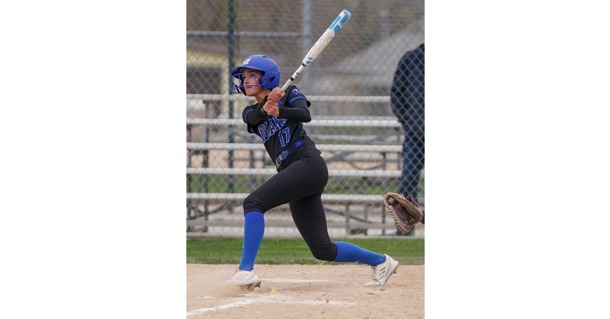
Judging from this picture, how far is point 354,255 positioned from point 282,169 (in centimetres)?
62

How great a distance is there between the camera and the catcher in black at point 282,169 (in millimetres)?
4969

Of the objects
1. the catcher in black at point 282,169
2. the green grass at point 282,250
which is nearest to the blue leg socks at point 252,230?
the catcher in black at point 282,169

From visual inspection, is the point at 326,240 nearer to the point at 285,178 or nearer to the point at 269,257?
the point at 285,178

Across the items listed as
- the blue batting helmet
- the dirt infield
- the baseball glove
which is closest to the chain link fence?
the dirt infield

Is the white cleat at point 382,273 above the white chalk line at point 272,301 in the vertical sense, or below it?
above

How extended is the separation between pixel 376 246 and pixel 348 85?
4919 mm

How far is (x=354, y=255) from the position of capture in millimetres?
5289

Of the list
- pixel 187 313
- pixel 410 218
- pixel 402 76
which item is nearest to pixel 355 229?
pixel 402 76

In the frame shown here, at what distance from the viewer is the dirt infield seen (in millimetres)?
4582

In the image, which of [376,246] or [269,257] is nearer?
[269,257]

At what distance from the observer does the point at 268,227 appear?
334 inches

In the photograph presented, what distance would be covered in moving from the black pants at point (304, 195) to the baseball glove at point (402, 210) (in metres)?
0.56

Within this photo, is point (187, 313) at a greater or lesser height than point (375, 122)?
lesser

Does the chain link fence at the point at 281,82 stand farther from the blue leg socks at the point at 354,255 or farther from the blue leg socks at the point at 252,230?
the blue leg socks at the point at 252,230
